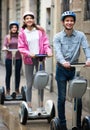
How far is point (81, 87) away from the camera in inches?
266

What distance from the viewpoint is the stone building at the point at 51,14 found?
10.0 meters

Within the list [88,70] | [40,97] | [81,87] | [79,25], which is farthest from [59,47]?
[79,25]

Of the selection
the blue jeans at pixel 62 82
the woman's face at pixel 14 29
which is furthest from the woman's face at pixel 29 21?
the woman's face at pixel 14 29

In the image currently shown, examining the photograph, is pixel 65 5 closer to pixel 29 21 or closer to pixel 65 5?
pixel 65 5

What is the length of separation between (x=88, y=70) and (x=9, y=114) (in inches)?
69.2

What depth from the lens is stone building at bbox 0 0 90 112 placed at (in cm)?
1002

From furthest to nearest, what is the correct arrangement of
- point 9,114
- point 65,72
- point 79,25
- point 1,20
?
point 1,20 → point 79,25 → point 9,114 → point 65,72

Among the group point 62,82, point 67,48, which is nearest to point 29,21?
point 67,48

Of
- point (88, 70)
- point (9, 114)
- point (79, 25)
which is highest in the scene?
point (79, 25)

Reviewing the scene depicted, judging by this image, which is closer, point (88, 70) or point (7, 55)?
point (88, 70)

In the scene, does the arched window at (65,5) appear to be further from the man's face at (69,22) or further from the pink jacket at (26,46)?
the man's face at (69,22)

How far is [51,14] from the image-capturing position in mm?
12969

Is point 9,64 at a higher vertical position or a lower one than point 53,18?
lower

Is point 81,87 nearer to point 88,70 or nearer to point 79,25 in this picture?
point 88,70
